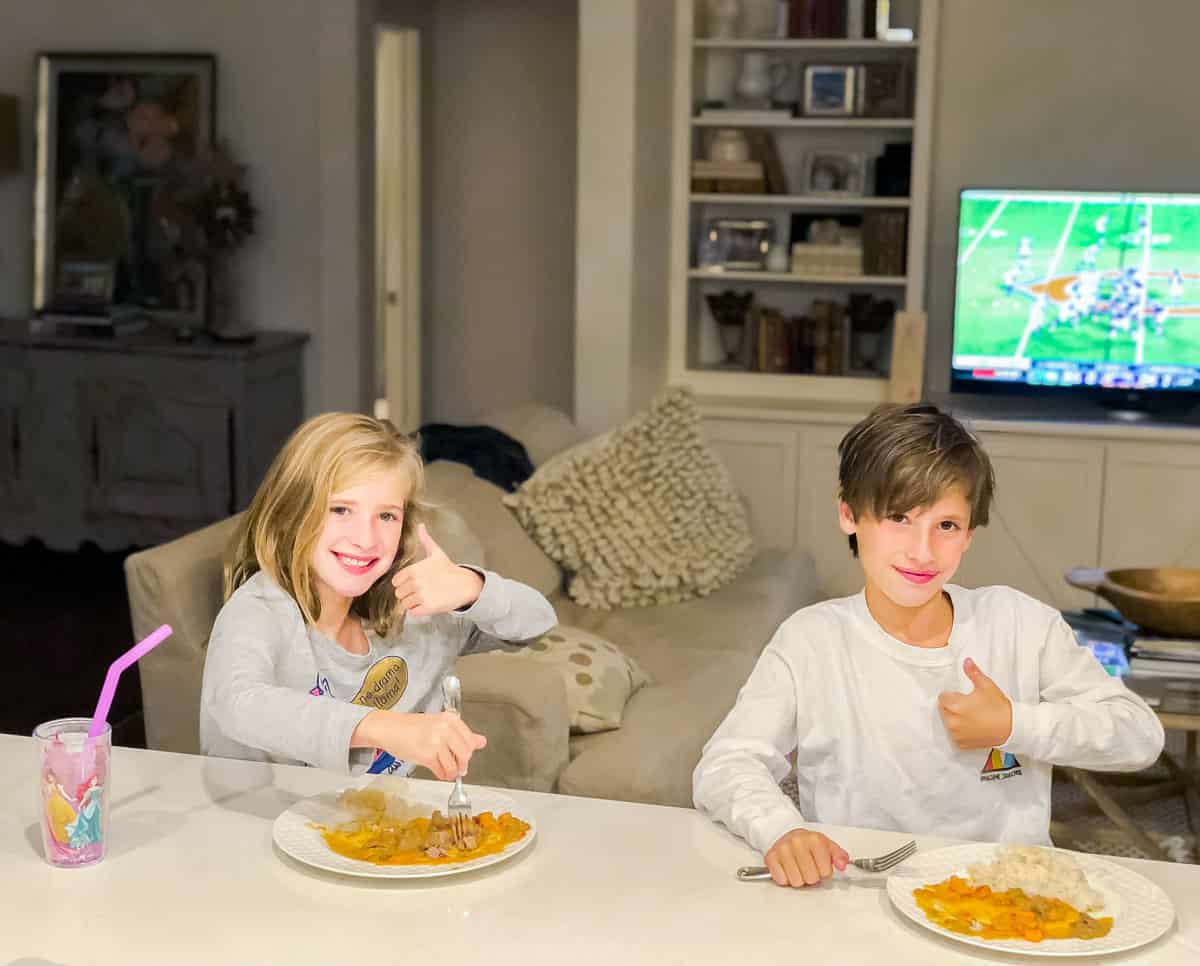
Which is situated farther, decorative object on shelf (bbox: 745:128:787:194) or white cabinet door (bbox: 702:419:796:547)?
decorative object on shelf (bbox: 745:128:787:194)

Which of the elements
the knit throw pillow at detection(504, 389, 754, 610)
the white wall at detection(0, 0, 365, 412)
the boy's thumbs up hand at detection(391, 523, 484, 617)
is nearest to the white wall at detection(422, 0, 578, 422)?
the white wall at detection(0, 0, 365, 412)

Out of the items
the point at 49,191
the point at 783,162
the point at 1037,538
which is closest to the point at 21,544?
the point at 49,191

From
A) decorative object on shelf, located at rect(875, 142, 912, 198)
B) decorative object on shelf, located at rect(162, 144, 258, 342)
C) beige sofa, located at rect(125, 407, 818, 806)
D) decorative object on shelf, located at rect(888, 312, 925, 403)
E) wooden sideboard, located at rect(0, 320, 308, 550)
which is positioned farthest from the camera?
decorative object on shelf, located at rect(162, 144, 258, 342)

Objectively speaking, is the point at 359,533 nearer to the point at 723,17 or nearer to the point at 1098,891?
the point at 1098,891

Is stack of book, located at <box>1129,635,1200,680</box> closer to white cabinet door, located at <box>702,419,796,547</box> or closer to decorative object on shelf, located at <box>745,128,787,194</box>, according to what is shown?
white cabinet door, located at <box>702,419,796,547</box>

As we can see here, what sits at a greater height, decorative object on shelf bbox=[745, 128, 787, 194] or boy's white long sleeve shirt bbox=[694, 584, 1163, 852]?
decorative object on shelf bbox=[745, 128, 787, 194]

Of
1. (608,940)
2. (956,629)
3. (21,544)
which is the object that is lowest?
(21,544)

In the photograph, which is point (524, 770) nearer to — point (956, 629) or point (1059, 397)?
point (956, 629)

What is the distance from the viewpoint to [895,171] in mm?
5230

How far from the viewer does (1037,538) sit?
16.4ft

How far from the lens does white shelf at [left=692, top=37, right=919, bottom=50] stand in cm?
512

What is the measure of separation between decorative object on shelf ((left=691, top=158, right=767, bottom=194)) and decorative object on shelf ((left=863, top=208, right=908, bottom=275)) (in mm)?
371

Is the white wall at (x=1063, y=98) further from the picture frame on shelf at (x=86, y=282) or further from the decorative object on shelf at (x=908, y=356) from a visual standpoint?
the picture frame on shelf at (x=86, y=282)

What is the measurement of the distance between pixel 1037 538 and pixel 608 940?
385 cm
